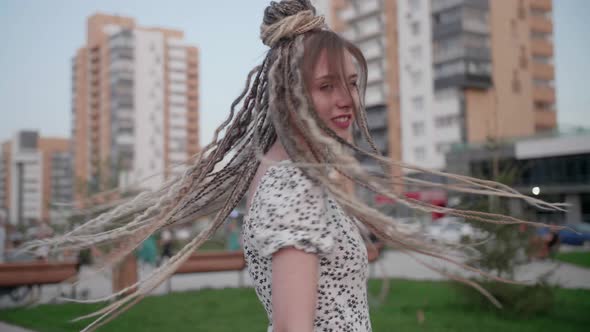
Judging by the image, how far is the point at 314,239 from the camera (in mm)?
1532

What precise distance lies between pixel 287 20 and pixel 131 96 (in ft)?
317

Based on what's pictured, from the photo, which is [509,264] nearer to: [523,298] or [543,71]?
[523,298]

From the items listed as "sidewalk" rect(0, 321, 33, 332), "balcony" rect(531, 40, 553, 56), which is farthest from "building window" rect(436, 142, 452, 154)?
"sidewalk" rect(0, 321, 33, 332)

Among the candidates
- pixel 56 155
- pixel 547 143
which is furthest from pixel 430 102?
pixel 56 155

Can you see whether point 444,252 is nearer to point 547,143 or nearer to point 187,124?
point 547,143

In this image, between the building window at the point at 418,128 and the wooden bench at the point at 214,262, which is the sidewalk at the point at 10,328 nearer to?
the wooden bench at the point at 214,262

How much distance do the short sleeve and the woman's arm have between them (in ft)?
0.08

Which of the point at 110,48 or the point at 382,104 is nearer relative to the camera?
the point at 382,104

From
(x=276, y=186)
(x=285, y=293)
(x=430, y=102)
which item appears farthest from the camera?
(x=430, y=102)

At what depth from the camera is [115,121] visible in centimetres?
9394

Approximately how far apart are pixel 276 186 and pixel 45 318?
27.2 feet

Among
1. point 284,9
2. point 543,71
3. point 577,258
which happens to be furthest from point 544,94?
point 284,9

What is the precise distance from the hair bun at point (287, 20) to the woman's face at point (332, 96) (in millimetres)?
163

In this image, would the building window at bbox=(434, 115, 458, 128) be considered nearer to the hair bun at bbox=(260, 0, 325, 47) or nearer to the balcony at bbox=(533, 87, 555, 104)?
the balcony at bbox=(533, 87, 555, 104)
